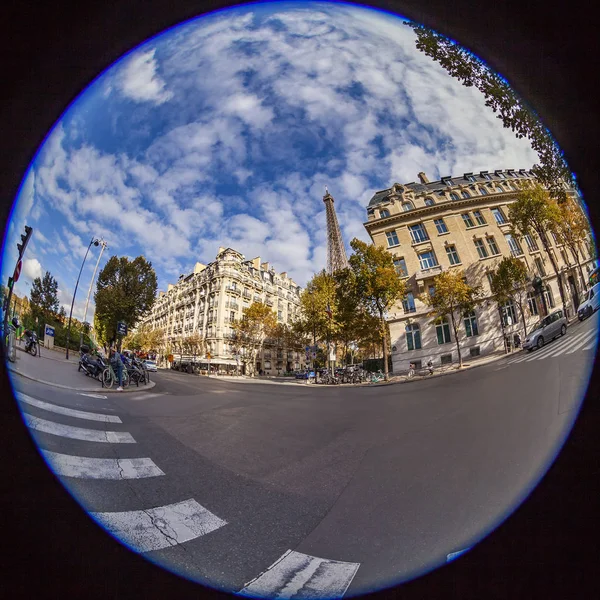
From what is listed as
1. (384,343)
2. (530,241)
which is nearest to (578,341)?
(530,241)

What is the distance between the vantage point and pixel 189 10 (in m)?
1.73

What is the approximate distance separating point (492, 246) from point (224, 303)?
138 centimetres

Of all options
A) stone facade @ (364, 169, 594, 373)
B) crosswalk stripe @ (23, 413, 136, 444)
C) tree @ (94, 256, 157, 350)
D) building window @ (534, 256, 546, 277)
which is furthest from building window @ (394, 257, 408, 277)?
crosswalk stripe @ (23, 413, 136, 444)

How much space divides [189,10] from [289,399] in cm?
224

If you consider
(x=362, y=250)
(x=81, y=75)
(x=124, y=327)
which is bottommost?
(x=124, y=327)

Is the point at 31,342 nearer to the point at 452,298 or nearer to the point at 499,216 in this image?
the point at 452,298

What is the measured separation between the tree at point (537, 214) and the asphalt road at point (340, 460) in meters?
0.37

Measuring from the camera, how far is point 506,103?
143 centimetres

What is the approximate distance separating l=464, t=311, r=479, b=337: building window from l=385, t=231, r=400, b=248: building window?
0.48 meters

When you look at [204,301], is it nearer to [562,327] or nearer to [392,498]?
[392,498]

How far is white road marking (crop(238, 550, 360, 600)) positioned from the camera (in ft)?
3.31

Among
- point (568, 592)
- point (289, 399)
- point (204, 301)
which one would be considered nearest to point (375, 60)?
point (204, 301)

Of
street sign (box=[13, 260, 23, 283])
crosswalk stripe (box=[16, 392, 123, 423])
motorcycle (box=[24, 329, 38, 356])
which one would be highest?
street sign (box=[13, 260, 23, 283])

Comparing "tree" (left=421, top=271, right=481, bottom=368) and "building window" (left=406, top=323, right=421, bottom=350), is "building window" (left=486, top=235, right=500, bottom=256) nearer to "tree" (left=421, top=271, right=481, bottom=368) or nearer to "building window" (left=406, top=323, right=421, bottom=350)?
"tree" (left=421, top=271, right=481, bottom=368)
